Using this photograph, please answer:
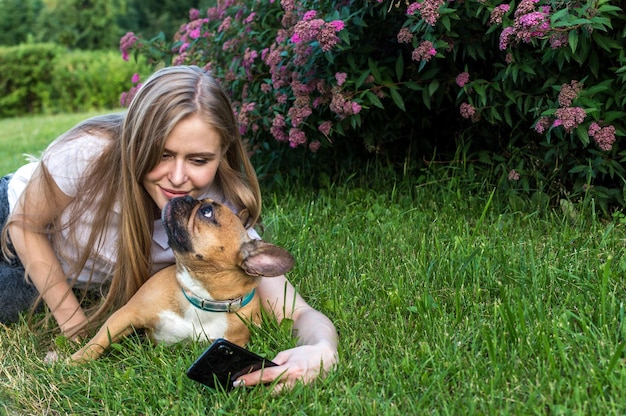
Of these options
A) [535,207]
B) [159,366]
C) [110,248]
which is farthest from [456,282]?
[110,248]

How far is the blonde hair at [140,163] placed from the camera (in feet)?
9.52

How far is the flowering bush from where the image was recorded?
3.33m

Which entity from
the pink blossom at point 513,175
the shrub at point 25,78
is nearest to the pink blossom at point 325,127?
the pink blossom at point 513,175

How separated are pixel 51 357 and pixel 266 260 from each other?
1012 millimetres

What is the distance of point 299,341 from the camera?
8.93 ft

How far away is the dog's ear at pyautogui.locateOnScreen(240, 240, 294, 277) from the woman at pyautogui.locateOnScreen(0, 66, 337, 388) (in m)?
0.30

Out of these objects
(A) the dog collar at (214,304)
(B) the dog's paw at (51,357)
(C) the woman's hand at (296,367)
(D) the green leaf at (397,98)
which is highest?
(D) the green leaf at (397,98)

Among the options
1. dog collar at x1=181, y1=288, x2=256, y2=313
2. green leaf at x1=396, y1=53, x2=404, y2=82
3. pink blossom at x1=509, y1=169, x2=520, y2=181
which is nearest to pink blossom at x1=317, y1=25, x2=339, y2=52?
green leaf at x1=396, y1=53, x2=404, y2=82

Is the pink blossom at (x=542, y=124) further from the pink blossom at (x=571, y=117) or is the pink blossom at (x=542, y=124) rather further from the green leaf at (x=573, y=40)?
the green leaf at (x=573, y=40)

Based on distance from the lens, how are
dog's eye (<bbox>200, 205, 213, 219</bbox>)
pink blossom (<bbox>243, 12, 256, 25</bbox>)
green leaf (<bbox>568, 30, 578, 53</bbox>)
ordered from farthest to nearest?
1. pink blossom (<bbox>243, 12, 256, 25</bbox>)
2. green leaf (<bbox>568, 30, 578, 53</bbox>)
3. dog's eye (<bbox>200, 205, 213, 219</bbox>)

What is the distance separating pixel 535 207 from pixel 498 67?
794mm

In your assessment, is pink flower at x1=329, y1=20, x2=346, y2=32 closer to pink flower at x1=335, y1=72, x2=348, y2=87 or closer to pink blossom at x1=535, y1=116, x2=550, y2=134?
pink flower at x1=335, y1=72, x2=348, y2=87

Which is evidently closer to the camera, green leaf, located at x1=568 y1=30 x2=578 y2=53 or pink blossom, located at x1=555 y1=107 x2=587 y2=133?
green leaf, located at x1=568 y1=30 x2=578 y2=53

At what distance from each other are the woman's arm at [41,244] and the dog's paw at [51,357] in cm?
22
